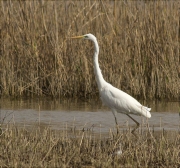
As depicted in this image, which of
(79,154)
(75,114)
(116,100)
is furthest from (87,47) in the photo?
(79,154)

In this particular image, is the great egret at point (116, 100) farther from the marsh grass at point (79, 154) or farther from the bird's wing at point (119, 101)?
the marsh grass at point (79, 154)

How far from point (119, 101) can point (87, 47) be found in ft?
7.80

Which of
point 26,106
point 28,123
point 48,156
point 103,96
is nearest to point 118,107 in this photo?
point 103,96

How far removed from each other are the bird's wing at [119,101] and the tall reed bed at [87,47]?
5.65 ft

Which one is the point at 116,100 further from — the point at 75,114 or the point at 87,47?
the point at 87,47

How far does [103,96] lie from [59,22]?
2586 millimetres

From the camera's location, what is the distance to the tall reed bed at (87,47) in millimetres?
10438

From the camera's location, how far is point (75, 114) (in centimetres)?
961

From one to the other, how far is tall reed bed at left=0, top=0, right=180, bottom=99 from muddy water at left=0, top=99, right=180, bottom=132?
12.5 inches

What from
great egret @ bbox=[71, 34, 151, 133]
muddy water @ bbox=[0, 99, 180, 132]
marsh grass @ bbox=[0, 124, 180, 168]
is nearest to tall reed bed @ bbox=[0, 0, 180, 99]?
muddy water @ bbox=[0, 99, 180, 132]

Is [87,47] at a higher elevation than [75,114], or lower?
higher

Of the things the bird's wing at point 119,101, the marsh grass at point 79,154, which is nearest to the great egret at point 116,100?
the bird's wing at point 119,101

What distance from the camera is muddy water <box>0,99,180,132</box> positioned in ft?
28.8

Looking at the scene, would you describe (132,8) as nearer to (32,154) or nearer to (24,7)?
(24,7)
